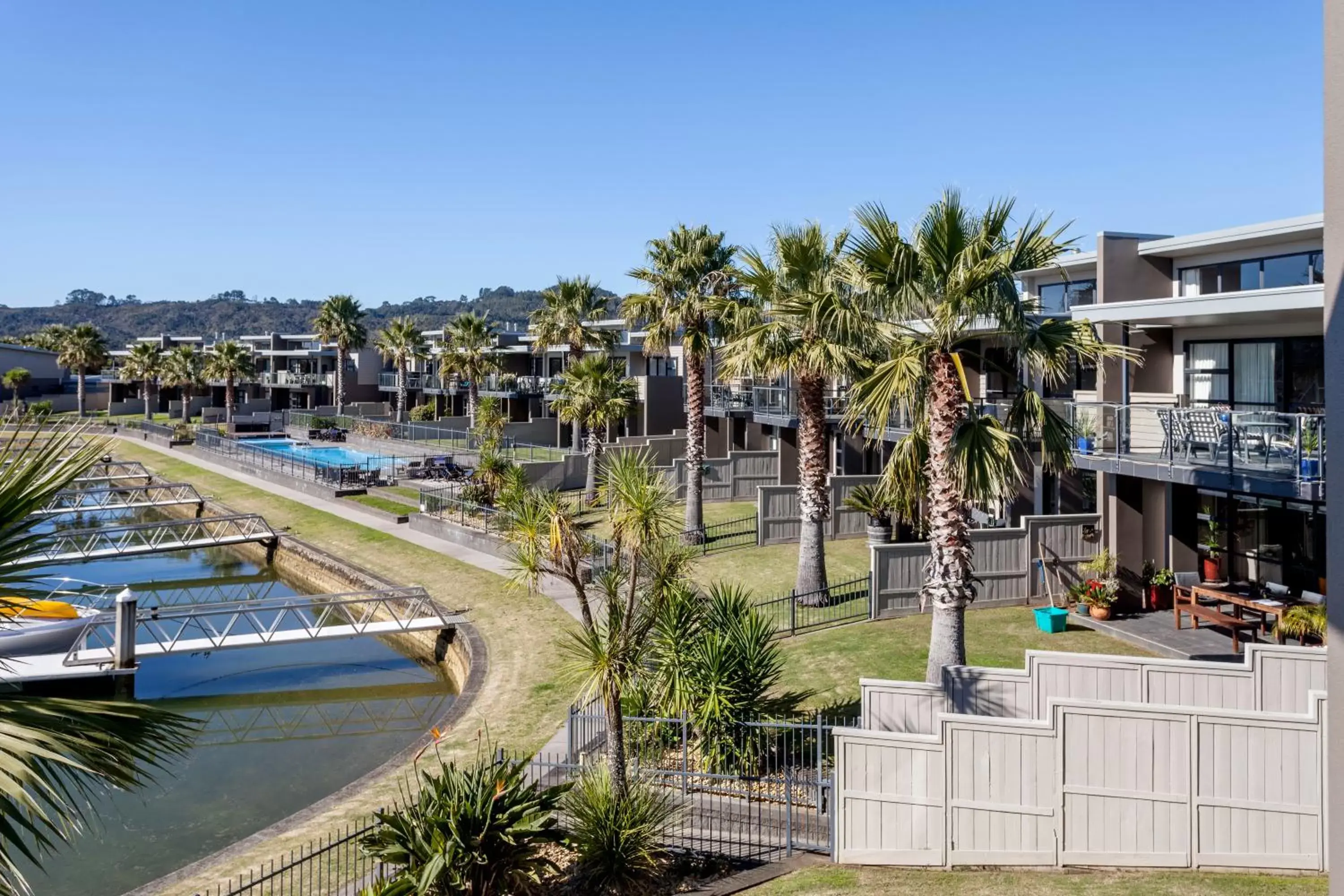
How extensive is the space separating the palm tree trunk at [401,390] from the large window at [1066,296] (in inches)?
2022

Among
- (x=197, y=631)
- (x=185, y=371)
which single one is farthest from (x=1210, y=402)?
(x=185, y=371)

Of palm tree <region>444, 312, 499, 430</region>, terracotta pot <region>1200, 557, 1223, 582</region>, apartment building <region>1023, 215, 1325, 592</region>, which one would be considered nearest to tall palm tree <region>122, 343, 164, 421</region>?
palm tree <region>444, 312, 499, 430</region>

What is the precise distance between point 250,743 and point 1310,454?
2002 centimetres

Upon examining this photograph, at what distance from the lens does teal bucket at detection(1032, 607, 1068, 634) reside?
1995cm

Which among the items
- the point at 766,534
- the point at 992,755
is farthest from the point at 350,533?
the point at 992,755

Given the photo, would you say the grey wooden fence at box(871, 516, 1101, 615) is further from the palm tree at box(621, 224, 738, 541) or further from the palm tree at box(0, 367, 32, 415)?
the palm tree at box(0, 367, 32, 415)

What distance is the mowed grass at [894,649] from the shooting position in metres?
17.7

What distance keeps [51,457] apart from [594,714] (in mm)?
11317

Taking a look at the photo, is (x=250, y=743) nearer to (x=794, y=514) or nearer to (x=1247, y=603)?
(x=794, y=514)

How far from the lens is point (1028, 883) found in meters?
10.6

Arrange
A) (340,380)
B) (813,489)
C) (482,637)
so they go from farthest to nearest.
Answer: (340,380) < (482,637) < (813,489)

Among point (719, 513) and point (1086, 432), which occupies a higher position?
point (1086, 432)

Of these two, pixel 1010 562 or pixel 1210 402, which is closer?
pixel 1210 402

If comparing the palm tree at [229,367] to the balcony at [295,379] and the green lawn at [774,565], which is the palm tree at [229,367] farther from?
the green lawn at [774,565]
